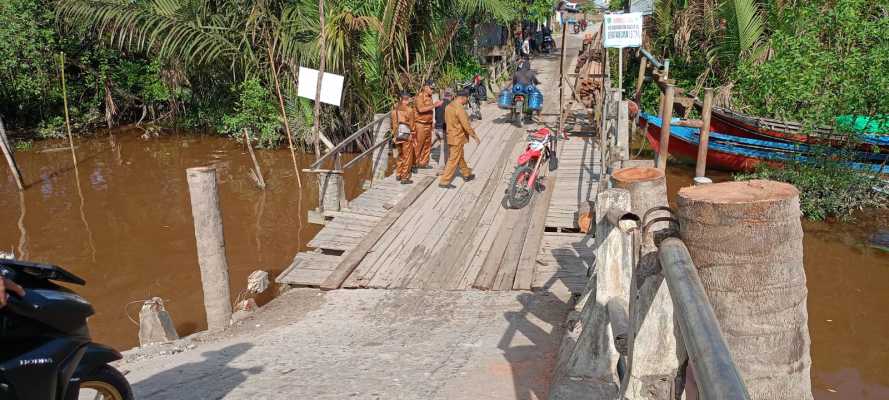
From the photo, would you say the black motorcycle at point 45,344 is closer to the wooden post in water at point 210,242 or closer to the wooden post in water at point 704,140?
the wooden post in water at point 210,242

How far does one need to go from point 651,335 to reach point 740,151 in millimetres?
13712

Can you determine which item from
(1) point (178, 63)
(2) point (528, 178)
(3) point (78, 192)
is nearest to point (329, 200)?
(2) point (528, 178)

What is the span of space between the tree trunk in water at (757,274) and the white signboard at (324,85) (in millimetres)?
10343

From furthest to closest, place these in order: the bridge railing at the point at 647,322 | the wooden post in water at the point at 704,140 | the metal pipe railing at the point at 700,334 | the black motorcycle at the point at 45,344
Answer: the wooden post in water at the point at 704,140
the black motorcycle at the point at 45,344
the bridge railing at the point at 647,322
the metal pipe railing at the point at 700,334

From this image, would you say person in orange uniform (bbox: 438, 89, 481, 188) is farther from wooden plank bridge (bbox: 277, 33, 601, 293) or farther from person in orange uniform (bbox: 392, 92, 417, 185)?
person in orange uniform (bbox: 392, 92, 417, 185)

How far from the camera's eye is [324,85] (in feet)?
39.0

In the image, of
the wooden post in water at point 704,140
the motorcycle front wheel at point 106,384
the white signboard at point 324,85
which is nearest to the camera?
the motorcycle front wheel at point 106,384

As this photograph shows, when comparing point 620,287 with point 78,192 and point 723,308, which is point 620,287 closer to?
point 723,308

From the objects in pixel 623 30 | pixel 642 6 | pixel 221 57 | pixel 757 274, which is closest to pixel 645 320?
pixel 757 274

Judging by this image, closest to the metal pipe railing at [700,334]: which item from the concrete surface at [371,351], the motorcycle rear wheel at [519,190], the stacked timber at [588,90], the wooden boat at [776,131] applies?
the concrete surface at [371,351]

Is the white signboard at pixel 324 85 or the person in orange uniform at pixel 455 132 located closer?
the person in orange uniform at pixel 455 132

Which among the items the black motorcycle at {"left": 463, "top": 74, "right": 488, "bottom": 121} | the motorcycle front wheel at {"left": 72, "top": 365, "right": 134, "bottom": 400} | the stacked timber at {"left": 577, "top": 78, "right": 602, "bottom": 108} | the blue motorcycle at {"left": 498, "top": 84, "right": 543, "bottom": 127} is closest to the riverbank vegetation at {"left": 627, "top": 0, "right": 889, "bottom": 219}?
the stacked timber at {"left": 577, "top": 78, "right": 602, "bottom": 108}

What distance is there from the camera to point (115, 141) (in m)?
18.7

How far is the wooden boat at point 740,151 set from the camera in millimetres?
13073
